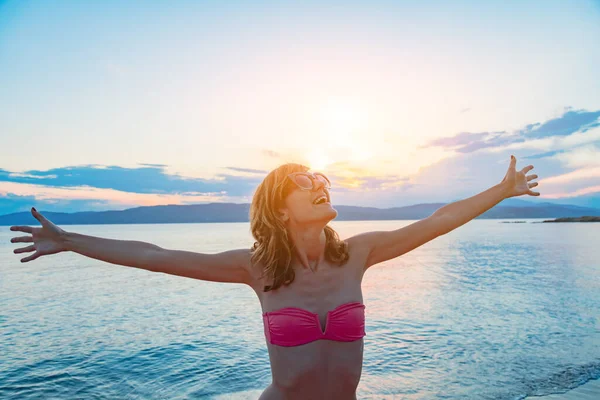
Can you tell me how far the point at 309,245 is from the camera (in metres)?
3.25

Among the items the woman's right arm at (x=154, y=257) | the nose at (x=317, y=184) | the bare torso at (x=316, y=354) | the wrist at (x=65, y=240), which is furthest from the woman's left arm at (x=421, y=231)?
the wrist at (x=65, y=240)

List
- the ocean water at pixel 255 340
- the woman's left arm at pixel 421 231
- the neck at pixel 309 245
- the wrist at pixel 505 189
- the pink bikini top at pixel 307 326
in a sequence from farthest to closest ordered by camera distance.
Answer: the ocean water at pixel 255 340 < the wrist at pixel 505 189 < the woman's left arm at pixel 421 231 < the neck at pixel 309 245 < the pink bikini top at pixel 307 326

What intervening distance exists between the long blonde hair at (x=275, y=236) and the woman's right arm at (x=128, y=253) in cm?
28

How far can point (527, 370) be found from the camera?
9461 millimetres

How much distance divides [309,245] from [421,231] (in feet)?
2.90

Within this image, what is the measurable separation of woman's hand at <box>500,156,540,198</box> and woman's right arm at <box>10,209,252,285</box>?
7.74 ft

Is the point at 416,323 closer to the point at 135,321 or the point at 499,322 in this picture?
the point at 499,322

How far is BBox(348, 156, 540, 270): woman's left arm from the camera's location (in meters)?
3.38

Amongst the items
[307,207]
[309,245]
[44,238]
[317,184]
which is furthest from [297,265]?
[44,238]

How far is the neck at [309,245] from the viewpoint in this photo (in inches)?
127

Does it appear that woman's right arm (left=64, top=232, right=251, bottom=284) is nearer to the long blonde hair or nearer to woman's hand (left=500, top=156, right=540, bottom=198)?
the long blonde hair

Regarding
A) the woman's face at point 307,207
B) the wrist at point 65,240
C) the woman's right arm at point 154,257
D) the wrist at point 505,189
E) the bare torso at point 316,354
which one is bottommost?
the bare torso at point 316,354

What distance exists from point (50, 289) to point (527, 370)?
22.5 m

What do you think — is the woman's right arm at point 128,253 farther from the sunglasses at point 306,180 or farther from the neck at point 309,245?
the sunglasses at point 306,180
